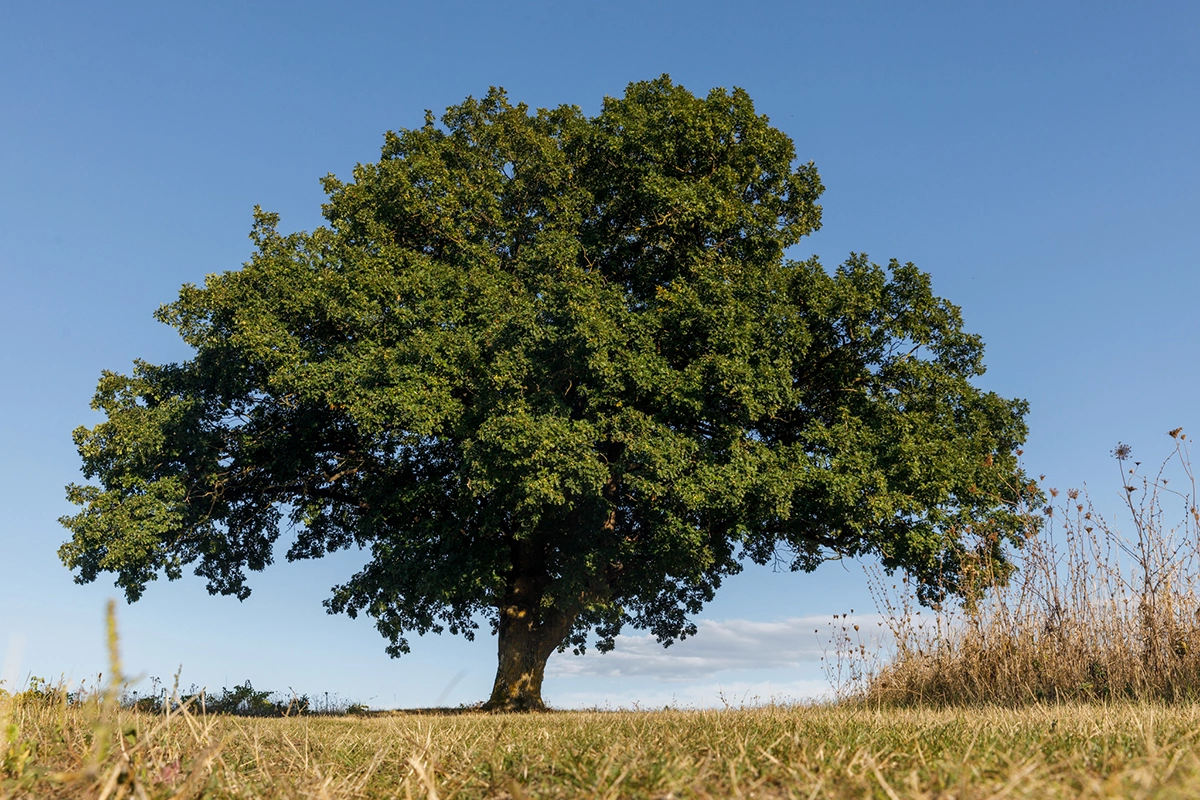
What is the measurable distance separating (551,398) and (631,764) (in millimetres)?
10023

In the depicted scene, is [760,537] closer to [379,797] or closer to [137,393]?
[137,393]

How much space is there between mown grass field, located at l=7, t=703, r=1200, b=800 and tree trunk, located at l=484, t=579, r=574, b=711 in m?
10.8

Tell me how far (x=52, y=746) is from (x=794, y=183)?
16.0 meters

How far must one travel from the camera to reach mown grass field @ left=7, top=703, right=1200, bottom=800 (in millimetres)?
3016

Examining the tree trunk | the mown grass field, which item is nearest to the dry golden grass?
the mown grass field

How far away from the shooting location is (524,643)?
16422 mm

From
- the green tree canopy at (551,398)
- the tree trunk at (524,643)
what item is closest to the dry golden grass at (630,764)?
the green tree canopy at (551,398)

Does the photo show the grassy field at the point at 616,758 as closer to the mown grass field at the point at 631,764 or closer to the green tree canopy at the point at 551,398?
the mown grass field at the point at 631,764

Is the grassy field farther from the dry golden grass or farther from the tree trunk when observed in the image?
the tree trunk

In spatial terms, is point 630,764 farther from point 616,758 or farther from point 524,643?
point 524,643

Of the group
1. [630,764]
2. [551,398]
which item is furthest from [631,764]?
[551,398]

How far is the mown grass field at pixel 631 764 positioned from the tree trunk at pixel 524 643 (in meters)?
10.8

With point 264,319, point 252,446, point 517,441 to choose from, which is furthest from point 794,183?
point 252,446

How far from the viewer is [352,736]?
6.41 metres
